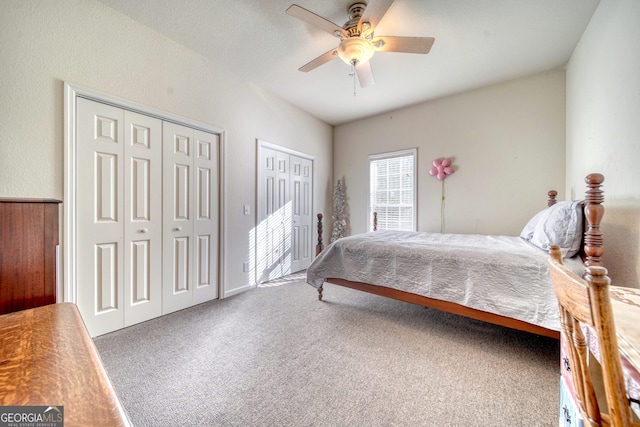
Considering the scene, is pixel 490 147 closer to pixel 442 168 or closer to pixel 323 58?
pixel 442 168

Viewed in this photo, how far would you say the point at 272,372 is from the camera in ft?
5.33

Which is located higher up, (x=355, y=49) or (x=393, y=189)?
(x=355, y=49)

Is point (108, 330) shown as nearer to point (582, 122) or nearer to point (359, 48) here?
point (359, 48)

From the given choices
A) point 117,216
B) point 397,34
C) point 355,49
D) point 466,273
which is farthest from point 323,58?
point 117,216

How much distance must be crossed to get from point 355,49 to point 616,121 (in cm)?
196

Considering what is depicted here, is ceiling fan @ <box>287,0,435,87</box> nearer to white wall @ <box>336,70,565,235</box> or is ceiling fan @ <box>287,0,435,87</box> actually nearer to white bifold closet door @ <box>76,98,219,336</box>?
white bifold closet door @ <box>76,98,219,336</box>

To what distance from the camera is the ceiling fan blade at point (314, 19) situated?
5.57 ft

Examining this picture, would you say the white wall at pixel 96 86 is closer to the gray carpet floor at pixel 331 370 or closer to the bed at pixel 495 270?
the gray carpet floor at pixel 331 370

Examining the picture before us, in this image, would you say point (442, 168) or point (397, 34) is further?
point (442, 168)

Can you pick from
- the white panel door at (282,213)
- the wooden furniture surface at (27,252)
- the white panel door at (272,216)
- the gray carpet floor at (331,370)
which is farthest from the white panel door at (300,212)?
the wooden furniture surface at (27,252)

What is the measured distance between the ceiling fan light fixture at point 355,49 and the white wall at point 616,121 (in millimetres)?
1620

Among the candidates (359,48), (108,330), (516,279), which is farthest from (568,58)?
(108,330)

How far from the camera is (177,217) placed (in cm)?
263

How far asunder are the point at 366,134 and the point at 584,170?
9.61 feet
